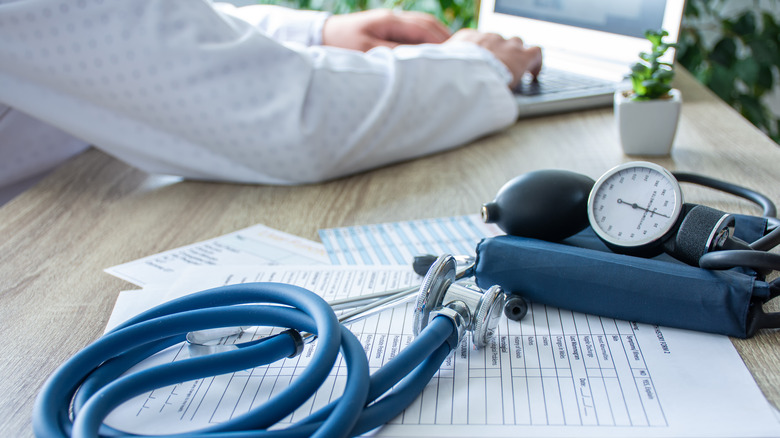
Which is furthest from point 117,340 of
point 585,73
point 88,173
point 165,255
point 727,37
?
point 727,37

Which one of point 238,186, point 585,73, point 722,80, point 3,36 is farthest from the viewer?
point 722,80

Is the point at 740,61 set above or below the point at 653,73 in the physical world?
below

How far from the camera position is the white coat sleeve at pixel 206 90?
0.63 meters

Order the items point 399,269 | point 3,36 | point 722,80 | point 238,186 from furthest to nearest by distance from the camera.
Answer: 1. point 722,80
2. point 238,186
3. point 3,36
4. point 399,269

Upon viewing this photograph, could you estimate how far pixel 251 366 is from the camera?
0.37 metres

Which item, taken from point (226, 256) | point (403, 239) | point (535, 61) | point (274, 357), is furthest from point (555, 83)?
point (274, 357)

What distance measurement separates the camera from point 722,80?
145 cm

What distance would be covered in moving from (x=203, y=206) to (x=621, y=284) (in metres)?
0.44

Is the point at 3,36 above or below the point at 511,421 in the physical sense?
above

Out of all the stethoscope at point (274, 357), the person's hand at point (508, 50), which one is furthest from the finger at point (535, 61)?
the stethoscope at point (274, 357)

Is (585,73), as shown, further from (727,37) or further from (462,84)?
(727,37)

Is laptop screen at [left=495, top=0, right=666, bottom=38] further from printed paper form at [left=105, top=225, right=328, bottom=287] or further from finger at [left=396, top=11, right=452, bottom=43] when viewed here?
printed paper form at [left=105, top=225, right=328, bottom=287]

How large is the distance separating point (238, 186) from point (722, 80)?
1199 mm

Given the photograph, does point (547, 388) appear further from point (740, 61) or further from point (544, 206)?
point (740, 61)
